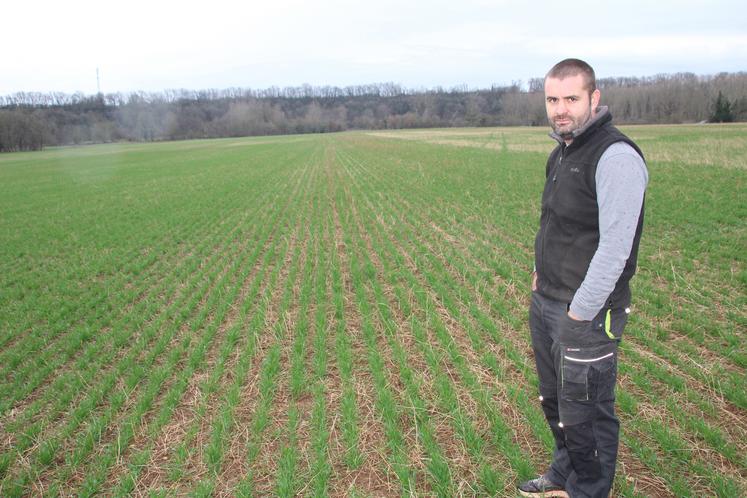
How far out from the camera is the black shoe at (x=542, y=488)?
9.75 feet

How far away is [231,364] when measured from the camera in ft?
17.2

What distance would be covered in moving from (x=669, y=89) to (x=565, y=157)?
11058 cm

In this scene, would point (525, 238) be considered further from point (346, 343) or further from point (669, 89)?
point (669, 89)

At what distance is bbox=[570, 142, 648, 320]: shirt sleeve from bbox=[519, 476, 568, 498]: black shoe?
57.7 inches

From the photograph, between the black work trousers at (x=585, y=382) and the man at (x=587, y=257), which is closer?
the man at (x=587, y=257)

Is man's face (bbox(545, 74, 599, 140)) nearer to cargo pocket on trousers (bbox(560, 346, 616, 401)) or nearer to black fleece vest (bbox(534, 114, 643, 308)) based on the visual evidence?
black fleece vest (bbox(534, 114, 643, 308))

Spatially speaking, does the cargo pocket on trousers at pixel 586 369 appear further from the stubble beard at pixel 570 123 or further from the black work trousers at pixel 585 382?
the stubble beard at pixel 570 123

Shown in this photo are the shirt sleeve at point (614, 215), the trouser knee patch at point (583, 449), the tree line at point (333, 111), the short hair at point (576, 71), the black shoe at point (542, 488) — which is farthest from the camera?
the tree line at point (333, 111)

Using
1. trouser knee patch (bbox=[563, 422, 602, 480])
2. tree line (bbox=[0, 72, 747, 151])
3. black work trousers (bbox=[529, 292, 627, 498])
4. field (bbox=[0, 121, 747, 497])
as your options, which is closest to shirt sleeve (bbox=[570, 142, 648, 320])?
black work trousers (bbox=[529, 292, 627, 498])

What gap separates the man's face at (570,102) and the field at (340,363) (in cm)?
243

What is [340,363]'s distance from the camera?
5.04m

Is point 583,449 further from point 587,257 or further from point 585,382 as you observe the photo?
point 587,257

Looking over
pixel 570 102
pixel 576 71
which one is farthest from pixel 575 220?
pixel 576 71

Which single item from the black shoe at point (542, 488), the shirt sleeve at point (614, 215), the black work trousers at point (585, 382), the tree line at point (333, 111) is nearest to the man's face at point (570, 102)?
the shirt sleeve at point (614, 215)
